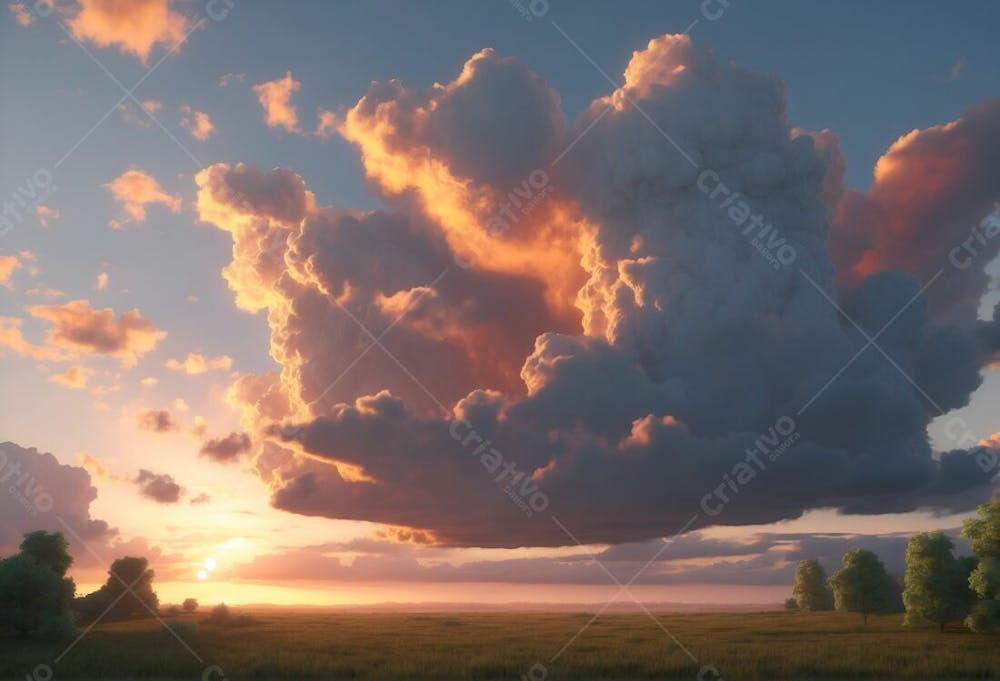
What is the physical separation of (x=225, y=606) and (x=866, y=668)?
6780cm

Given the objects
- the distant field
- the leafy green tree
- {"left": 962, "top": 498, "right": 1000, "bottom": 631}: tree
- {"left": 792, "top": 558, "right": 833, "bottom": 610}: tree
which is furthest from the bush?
{"left": 792, "top": 558, "right": 833, "bottom": 610}: tree

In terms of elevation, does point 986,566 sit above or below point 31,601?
above

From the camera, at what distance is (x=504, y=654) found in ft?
203

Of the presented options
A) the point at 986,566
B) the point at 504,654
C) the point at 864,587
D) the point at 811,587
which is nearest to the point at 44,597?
the point at 504,654

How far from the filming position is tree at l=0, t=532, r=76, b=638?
6238 centimetres

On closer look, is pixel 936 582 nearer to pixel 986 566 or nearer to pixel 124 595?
pixel 986 566

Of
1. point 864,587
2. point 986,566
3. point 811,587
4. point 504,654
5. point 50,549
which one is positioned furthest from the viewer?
point 811,587

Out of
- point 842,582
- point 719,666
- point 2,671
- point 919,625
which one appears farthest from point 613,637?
point 2,671

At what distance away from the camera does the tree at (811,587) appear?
13675 centimetres

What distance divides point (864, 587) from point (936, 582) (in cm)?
3000

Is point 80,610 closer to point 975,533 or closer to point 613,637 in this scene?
point 613,637

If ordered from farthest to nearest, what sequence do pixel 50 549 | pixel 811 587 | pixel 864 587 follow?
pixel 811 587
pixel 864 587
pixel 50 549

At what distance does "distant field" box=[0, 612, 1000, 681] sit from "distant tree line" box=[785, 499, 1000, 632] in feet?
7.38

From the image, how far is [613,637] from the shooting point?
254 feet
